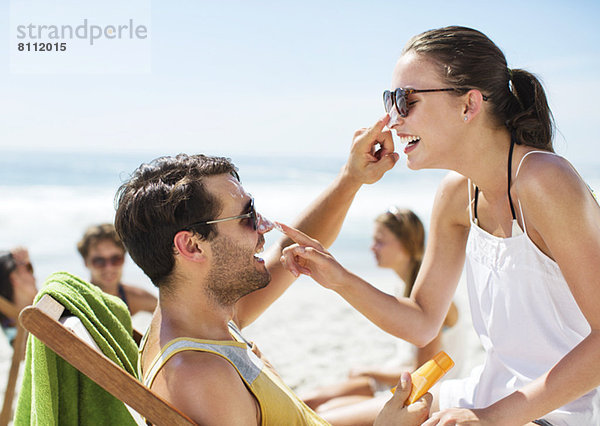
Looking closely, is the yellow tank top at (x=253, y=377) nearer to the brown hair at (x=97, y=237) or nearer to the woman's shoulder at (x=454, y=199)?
the woman's shoulder at (x=454, y=199)

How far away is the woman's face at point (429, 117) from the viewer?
7.14 feet

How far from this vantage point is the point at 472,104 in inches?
86.0

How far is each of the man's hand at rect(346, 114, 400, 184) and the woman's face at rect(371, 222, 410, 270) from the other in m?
2.23

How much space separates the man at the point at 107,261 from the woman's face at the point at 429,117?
324 centimetres

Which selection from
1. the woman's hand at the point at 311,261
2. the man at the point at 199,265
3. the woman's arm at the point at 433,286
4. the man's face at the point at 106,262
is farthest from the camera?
the man's face at the point at 106,262

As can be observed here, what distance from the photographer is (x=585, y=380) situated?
6.13 feet

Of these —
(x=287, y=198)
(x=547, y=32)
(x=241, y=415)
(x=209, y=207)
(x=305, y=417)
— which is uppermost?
(x=547, y=32)

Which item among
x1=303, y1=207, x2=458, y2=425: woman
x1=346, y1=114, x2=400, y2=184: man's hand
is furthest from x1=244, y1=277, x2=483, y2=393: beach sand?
x1=346, y1=114, x2=400, y2=184: man's hand

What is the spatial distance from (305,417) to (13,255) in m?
3.91

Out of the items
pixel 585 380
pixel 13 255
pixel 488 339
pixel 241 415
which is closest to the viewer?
pixel 241 415

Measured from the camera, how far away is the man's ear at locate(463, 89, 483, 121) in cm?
217

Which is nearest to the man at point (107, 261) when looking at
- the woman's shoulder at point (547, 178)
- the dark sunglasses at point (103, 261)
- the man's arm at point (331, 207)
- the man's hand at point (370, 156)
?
the dark sunglasses at point (103, 261)

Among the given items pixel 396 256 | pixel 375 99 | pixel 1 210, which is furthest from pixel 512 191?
pixel 375 99

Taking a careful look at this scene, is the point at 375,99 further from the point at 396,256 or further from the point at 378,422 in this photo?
the point at 378,422
